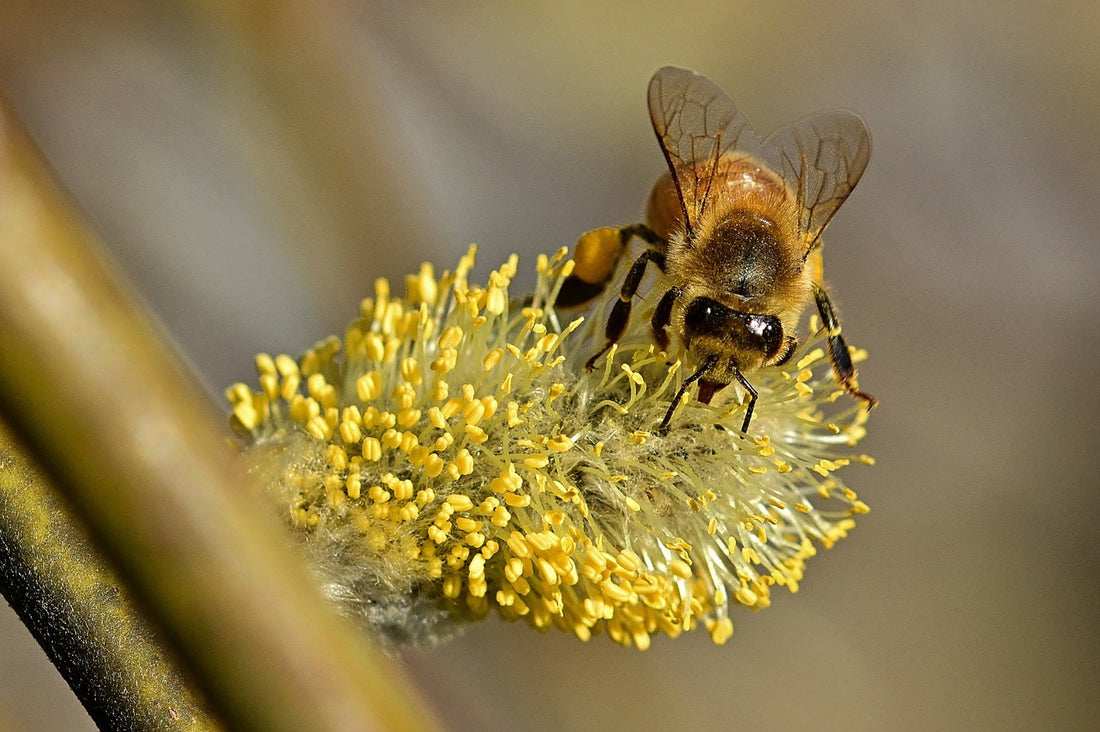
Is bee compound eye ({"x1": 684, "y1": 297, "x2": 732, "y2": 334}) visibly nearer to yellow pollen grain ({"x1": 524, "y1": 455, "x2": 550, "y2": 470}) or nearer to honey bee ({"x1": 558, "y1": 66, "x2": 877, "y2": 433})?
honey bee ({"x1": 558, "y1": 66, "x2": 877, "y2": 433})

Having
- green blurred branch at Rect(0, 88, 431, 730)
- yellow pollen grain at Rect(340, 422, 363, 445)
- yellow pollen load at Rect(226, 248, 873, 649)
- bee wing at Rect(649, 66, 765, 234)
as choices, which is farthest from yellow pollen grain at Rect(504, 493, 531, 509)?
green blurred branch at Rect(0, 88, 431, 730)

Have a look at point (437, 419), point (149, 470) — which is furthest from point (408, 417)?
point (149, 470)

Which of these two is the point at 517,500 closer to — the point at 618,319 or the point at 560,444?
the point at 560,444

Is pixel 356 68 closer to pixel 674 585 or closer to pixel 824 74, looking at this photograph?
pixel 824 74

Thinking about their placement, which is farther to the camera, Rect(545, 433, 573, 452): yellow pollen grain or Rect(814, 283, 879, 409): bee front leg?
Rect(814, 283, 879, 409): bee front leg

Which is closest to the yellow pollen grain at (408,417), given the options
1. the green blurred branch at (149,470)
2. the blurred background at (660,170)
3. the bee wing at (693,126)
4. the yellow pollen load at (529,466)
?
the yellow pollen load at (529,466)

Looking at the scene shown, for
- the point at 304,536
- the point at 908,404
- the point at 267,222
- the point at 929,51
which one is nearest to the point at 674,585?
the point at 304,536

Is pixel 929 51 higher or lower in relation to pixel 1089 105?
higher
